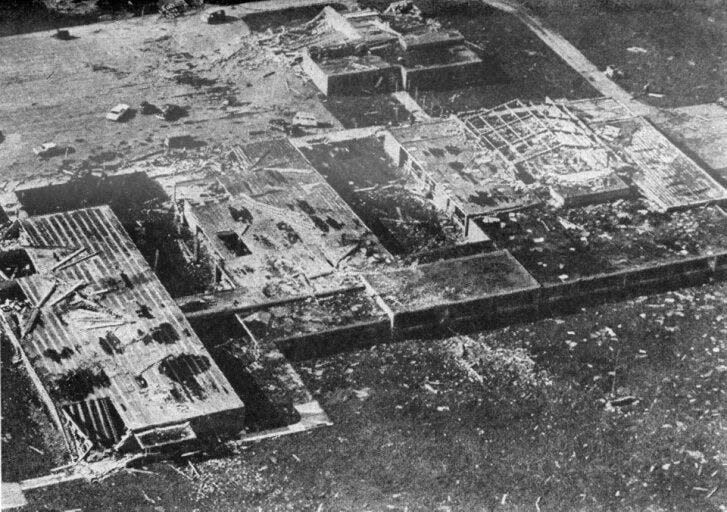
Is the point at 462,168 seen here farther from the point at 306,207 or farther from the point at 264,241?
the point at 264,241

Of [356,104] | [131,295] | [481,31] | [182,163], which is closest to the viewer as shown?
[131,295]

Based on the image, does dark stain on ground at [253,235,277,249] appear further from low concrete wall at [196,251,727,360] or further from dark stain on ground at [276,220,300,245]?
low concrete wall at [196,251,727,360]

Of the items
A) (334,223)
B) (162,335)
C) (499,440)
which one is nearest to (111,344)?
(162,335)

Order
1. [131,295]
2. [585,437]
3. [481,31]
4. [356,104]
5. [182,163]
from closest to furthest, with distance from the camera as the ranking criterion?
1. [585,437]
2. [131,295]
3. [182,163]
4. [356,104]
5. [481,31]

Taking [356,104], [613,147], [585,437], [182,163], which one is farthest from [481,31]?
[585,437]

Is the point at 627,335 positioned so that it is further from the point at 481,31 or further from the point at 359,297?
the point at 481,31

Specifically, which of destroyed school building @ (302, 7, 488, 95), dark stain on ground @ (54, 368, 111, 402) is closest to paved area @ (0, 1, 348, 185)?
destroyed school building @ (302, 7, 488, 95)
